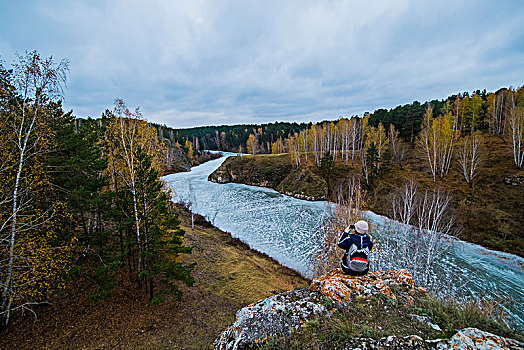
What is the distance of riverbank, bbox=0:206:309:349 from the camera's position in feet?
27.6

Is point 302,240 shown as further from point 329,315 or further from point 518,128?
point 518,128

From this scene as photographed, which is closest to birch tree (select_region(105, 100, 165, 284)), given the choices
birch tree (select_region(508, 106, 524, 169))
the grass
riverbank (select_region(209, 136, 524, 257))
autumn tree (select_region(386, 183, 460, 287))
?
the grass

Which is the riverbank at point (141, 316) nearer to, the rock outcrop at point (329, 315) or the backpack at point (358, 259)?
the rock outcrop at point (329, 315)

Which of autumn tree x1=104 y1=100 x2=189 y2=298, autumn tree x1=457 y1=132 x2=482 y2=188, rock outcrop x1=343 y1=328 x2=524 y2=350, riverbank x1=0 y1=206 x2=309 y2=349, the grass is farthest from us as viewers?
autumn tree x1=457 y1=132 x2=482 y2=188

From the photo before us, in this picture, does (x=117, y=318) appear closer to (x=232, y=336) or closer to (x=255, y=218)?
(x=232, y=336)

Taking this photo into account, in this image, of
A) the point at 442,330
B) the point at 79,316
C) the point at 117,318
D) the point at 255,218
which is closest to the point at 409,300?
the point at 442,330

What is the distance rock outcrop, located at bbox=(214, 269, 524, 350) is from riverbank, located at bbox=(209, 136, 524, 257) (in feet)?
74.3

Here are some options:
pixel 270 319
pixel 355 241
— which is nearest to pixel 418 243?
pixel 355 241

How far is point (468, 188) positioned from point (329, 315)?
3329 cm

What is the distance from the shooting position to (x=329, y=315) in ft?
13.4

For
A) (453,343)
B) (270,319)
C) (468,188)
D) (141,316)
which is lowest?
(141,316)

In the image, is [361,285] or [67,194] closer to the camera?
[361,285]

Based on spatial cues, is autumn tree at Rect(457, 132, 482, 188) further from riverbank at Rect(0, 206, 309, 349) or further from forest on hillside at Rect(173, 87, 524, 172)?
riverbank at Rect(0, 206, 309, 349)

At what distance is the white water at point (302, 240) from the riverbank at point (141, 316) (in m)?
5.14
